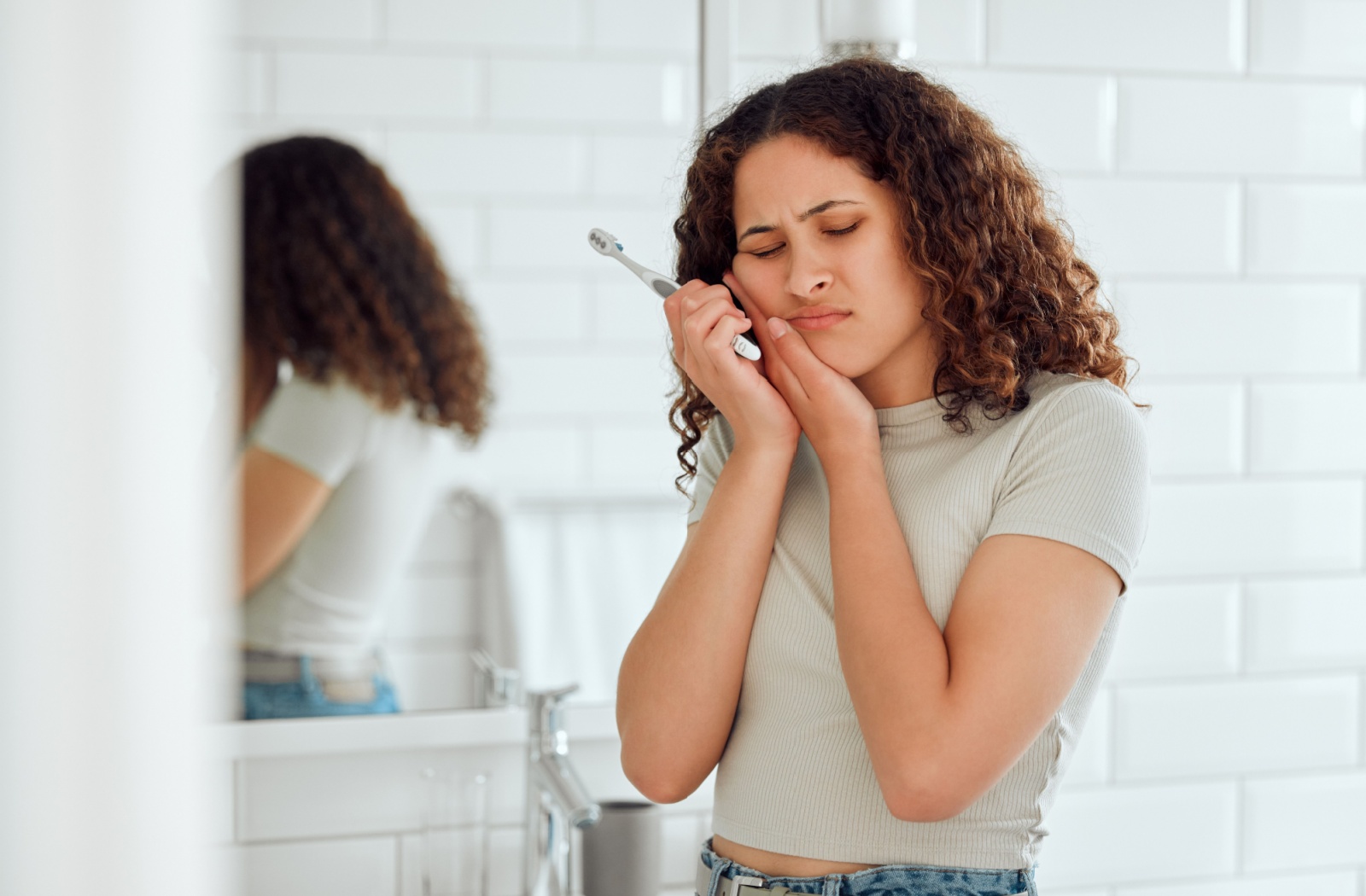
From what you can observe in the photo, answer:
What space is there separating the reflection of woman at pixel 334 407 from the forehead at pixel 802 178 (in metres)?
0.41

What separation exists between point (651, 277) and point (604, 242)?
0.16ft

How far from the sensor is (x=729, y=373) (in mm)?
884

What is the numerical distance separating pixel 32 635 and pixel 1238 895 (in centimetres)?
150

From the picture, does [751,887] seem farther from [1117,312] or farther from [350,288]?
[1117,312]

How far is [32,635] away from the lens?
135 mm

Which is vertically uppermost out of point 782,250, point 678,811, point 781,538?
point 782,250

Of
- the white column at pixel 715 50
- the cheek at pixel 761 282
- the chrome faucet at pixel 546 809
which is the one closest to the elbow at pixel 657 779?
the chrome faucet at pixel 546 809

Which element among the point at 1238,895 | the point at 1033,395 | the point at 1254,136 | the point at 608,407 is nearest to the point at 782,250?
the point at 1033,395

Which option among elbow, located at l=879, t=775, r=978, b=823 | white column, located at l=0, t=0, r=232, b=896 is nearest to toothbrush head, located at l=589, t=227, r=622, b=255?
elbow, located at l=879, t=775, r=978, b=823

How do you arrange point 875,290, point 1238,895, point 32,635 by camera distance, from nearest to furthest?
point 32,635, point 875,290, point 1238,895

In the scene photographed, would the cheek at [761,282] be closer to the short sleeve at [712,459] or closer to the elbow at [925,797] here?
the short sleeve at [712,459]

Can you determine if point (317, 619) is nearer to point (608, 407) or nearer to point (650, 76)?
point (608, 407)

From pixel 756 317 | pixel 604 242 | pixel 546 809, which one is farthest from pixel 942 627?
pixel 546 809

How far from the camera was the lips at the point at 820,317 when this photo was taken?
2.83 feet
